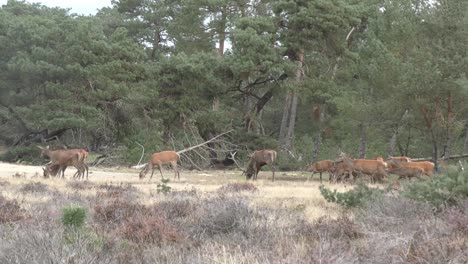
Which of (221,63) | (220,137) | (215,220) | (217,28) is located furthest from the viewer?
(217,28)

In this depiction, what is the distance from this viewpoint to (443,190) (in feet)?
32.7

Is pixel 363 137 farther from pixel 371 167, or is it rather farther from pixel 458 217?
pixel 458 217

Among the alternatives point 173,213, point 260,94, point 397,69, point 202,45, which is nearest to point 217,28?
point 202,45

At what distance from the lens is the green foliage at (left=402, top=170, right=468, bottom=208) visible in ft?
31.8

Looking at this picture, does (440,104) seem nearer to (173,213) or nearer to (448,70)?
(448,70)

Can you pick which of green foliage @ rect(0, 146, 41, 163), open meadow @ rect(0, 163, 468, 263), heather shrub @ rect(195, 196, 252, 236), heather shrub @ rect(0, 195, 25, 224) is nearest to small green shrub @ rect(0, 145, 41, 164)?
green foliage @ rect(0, 146, 41, 163)

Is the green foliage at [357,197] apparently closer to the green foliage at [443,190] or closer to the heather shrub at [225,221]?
the green foliage at [443,190]

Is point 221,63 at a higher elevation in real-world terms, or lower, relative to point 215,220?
higher

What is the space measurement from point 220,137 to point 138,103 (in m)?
4.88

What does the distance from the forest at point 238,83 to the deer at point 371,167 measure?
311 cm

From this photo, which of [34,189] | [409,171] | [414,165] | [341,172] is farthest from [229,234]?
[341,172]

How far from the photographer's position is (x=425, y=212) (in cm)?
Answer: 900

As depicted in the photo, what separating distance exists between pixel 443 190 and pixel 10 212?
6.93 m

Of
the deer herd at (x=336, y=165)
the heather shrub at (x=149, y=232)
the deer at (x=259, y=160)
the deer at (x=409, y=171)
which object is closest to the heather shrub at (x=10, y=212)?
the heather shrub at (x=149, y=232)
